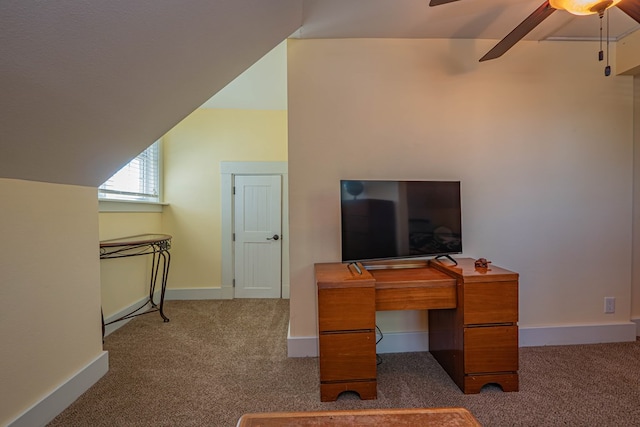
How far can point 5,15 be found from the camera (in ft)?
2.93

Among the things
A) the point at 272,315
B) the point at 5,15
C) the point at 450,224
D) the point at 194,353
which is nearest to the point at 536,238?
the point at 450,224

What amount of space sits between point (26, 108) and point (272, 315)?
2.66 metres

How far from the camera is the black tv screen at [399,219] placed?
6.50 ft

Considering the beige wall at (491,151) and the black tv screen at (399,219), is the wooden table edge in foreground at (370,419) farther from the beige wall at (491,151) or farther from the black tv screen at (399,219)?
the beige wall at (491,151)

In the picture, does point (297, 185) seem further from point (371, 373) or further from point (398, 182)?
point (371, 373)

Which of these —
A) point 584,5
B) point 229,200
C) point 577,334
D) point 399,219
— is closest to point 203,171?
point 229,200

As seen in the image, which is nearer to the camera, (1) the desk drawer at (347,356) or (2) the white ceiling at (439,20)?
(1) the desk drawer at (347,356)

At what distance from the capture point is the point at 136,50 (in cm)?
133

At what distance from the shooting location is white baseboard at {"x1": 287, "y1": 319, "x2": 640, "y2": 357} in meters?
2.37

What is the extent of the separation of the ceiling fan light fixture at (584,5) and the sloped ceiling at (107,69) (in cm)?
149

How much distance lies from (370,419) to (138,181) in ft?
11.4

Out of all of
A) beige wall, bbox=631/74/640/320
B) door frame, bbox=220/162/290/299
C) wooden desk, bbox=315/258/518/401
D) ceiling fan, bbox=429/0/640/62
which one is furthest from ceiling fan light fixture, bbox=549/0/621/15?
door frame, bbox=220/162/290/299

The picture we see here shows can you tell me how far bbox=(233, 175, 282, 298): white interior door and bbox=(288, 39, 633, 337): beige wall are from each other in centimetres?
153

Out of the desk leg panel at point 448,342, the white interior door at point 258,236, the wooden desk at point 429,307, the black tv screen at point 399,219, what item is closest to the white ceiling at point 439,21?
the black tv screen at point 399,219
